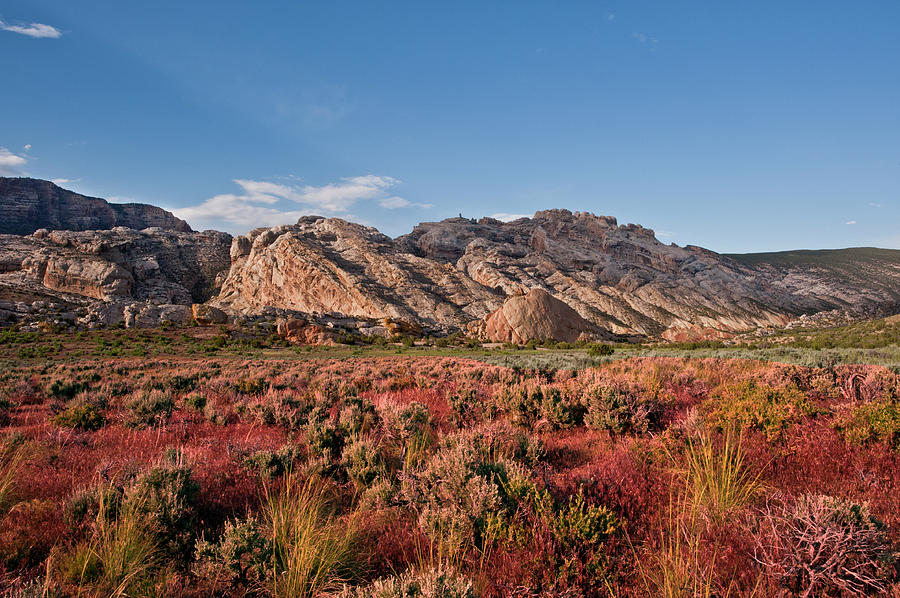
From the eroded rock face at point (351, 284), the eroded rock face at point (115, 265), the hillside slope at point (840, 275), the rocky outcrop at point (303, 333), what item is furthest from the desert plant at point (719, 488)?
the hillside slope at point (840, 275)

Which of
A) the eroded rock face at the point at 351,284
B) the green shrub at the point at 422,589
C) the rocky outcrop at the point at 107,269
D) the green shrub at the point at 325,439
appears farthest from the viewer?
the eroded rock face at the point at 351,284

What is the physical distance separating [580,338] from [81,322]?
204ft

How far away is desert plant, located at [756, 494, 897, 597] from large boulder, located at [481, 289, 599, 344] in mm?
40046

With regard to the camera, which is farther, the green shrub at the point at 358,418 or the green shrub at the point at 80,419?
the green shrub at the point at 80,419

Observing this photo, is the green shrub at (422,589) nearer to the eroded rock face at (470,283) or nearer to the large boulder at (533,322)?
the large boulder at (533,322)

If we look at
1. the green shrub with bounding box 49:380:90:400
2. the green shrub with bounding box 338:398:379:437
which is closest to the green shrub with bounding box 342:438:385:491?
the green shrub with bounding box 338:398:379:437

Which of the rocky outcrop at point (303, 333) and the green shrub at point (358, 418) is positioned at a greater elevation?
the green shrub at point (358, 418)

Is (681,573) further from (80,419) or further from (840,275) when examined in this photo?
(840,275)

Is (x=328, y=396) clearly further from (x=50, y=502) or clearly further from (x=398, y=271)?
(x=398, y=271)

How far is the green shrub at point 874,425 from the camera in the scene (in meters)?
4.97

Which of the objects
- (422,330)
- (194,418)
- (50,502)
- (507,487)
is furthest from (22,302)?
(507,487)

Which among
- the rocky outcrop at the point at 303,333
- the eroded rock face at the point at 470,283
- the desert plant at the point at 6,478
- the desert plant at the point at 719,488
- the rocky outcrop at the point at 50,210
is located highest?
the rocky outcrop at the point at 50,210

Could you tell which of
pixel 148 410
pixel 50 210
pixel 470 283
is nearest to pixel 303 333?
pixel 148 410

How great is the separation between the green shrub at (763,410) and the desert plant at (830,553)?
104 inches
